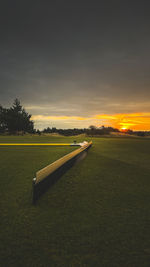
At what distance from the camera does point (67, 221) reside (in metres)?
1.76

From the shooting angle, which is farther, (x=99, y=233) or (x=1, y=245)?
(x=99, y=233)

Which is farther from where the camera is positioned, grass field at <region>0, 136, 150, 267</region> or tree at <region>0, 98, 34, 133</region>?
tree at <region>0, 98, 34, 133</region>

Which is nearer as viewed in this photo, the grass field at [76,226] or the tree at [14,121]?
the grass field at [76,226]

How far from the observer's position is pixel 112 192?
2.69m

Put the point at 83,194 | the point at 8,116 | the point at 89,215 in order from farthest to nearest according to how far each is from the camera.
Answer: the point at 8,116 → the point at 83,194 → the point at 89,215

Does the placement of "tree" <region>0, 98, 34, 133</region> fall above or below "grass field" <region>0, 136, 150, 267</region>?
above

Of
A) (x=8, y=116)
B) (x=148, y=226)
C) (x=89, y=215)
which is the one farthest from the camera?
(x=8, y=116)

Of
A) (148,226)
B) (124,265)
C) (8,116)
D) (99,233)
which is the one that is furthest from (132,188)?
(8,116)

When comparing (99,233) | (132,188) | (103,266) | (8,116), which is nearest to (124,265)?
(103,266)

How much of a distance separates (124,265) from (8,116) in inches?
2188

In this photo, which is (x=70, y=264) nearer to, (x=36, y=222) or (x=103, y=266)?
(x=103, y=266)

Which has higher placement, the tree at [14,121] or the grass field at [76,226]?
the tree at [14,121]

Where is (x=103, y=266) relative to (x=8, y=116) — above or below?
below

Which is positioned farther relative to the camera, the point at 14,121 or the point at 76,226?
the point at 14,121
